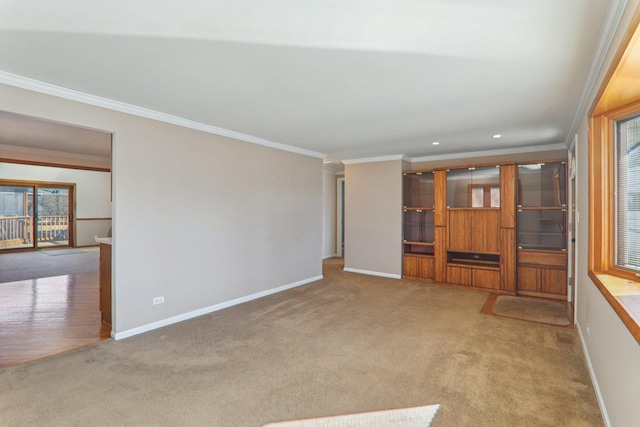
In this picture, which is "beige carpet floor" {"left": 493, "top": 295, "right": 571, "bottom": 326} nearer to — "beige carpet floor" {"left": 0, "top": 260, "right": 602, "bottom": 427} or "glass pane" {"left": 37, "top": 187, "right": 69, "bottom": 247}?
"beige carpet floor" {"left": 0, "top": 260, "right": 602, "bottom": 427}

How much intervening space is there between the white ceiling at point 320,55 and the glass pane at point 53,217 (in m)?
8.92

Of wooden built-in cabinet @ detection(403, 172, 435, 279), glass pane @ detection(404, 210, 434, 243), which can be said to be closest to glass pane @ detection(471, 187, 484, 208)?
wooden built-in cabinet @ detection(403, 172, 435, 279)

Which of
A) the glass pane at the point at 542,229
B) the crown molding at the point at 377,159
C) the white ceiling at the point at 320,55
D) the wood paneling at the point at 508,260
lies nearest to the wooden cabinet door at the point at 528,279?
the wood paneling at the point at 508,260

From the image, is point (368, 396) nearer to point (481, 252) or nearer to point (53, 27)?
point (53, 27)

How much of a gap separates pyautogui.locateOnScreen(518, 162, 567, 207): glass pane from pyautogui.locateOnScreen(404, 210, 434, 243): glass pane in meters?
1.55

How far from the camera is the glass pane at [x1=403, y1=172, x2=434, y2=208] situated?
6047 millimetres

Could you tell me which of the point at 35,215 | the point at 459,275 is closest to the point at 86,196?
the point at 35,215

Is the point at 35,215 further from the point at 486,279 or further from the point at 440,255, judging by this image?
the point at 486,279

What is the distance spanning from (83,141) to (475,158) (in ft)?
23.6

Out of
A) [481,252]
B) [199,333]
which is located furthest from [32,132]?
[481,252]

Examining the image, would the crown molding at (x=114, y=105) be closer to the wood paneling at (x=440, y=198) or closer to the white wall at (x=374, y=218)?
the white wall at (x=374, y=218)

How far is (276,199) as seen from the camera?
526 centimetres

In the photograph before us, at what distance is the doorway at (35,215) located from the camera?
348 inches

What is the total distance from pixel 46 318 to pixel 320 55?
451cm
